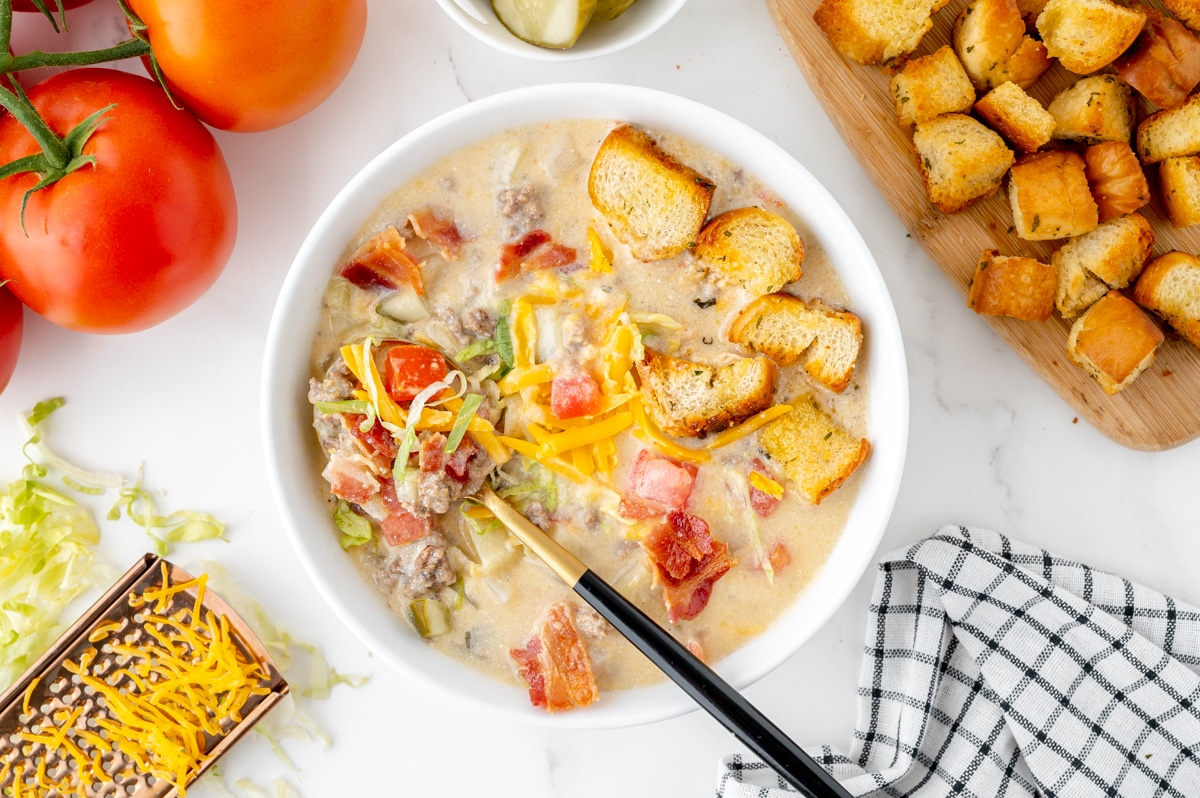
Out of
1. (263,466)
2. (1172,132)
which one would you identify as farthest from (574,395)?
(1172,132)

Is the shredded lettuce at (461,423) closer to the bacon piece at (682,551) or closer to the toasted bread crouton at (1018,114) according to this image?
the bacon piece at (682,551)

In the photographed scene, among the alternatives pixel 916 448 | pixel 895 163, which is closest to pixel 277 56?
pixel 895 163

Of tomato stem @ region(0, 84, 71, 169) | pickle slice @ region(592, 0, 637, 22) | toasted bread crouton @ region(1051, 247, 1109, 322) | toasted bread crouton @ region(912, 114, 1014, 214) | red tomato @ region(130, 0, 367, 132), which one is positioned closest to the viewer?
tomato stem @ region(0, 84, 71, 169)

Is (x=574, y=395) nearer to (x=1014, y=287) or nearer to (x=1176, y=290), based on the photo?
(x=1014, y=287)

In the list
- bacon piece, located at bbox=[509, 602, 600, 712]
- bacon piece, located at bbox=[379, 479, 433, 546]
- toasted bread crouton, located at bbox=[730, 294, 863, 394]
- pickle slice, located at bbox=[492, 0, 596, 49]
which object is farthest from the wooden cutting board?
bacon piece, located at bbox=[379, 479, 433, 546]

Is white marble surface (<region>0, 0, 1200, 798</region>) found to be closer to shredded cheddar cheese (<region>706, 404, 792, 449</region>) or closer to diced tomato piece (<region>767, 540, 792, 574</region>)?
diced tomato piece (<region>767, 540, 792, 574</region>)

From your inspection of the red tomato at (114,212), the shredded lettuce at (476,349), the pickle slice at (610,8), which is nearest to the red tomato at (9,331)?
the red tomato at (114,212)

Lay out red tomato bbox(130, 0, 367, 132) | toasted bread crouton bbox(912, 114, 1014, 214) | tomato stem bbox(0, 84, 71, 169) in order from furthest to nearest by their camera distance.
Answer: toasted bread crouton bbox(912, 114, 1014, 214) → red tomato bbox(130, 0, 367, 132) → tomato stem bbox(0, 84, 71, 169)

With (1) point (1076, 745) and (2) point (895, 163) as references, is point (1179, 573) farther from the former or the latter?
(2) point (895, 163)
